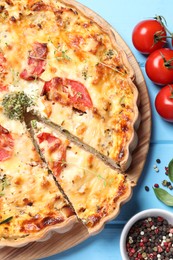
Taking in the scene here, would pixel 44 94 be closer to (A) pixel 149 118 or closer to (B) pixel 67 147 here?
(B) pixel 67 147

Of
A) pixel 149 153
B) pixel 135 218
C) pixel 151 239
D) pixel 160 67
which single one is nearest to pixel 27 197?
pixel 135 218

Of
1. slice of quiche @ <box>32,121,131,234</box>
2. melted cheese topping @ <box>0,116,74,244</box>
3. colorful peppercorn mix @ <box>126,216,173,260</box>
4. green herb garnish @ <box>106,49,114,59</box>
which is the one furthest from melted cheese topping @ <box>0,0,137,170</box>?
colorful peppercorn mix @ <box>126,216,173,260</box>

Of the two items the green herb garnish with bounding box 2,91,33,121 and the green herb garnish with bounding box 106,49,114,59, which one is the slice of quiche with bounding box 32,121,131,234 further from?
the green herb garnish with bounding box 106,49,114,59

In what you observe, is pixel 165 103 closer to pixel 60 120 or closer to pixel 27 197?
pixel 60 120

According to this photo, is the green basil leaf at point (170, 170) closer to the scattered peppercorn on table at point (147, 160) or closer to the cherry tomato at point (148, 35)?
the scattered peppercorn on table at point (147, 160)

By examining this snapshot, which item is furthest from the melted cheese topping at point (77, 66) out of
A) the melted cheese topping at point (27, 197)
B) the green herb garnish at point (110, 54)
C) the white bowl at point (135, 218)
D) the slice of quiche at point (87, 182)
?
the white bowl at point (135, 218)
